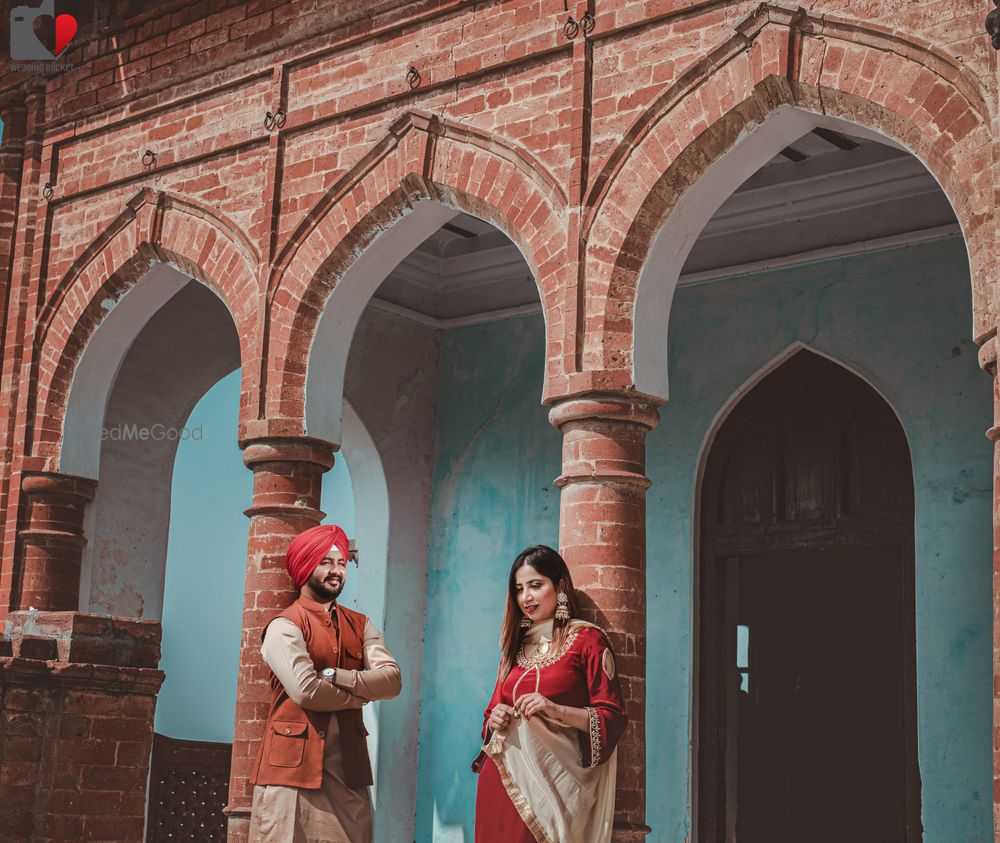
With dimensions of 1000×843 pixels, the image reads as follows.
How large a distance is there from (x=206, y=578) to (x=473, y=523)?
11.5ft

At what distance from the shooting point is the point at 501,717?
242 inches

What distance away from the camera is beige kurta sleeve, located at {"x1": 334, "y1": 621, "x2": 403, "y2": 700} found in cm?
612

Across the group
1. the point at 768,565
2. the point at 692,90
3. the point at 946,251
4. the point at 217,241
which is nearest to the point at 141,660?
the point at 217,241

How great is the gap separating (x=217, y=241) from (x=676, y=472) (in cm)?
348

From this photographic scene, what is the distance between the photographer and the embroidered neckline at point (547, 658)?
20.7ft

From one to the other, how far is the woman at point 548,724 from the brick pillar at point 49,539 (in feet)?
16.0

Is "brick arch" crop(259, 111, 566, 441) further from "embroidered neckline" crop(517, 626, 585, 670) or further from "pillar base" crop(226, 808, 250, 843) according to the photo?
"embroidered neckline" crop(517, 626, 585, 670)

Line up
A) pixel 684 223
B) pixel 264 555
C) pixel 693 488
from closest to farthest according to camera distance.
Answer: pixel 684 223
pixel 264 555
pixel 693 488

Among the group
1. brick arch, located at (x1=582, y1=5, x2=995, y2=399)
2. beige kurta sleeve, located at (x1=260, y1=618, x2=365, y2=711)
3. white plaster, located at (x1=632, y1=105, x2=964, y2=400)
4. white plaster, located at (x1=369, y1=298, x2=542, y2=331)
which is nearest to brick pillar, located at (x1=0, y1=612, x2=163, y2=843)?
beige kurta sleeve, located at (x1=260, y1=618, x2=365, y2=711)

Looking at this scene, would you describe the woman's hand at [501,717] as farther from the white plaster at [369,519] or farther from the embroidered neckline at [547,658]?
the white plaster at [369,519]

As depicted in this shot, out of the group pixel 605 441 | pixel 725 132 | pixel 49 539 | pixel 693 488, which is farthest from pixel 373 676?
pixel 49 539

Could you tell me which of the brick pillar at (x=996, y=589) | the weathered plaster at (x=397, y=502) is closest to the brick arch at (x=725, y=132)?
the brick pillar at (x=996, y=589)

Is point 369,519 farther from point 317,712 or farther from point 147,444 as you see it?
point 317,712

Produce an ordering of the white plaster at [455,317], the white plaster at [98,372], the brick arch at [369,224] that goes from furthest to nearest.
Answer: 1. the white plaster at [455,317]
2. the white plaster at [98,372]
3. the brick arch at [369,224]
